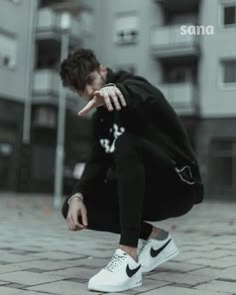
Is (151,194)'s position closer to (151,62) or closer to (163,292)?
(163,292)

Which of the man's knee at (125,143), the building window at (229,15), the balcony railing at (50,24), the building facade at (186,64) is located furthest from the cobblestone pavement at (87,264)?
the balcony railing at (50,24)

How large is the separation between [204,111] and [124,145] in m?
17.7

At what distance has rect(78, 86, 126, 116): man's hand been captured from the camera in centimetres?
265

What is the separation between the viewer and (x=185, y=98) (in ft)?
67.7

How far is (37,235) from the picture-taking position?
19.5 ft

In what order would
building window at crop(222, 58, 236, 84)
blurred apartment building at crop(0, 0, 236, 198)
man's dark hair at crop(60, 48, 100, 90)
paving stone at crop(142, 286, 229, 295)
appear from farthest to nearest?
blurred apartment building at crop(0, 0, 236, 198), building window at crop(222, 58, 236, 84), man's dark hair at crop(60, 48, 100, 90), paving stone at crop(142, 286, 229, 295)

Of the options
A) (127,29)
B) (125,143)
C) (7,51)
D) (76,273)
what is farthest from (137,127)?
(127,29)

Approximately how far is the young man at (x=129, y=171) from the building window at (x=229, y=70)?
15160 mm

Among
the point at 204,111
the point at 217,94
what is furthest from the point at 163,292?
the point at 204,111

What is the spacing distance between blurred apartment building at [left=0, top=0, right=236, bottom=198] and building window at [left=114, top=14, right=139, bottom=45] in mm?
37

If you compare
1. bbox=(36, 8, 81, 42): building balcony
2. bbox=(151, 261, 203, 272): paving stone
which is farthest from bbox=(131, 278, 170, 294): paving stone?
bbox=(36, 8, 81, 42): building balcony

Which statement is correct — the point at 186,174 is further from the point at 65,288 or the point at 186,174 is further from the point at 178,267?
the point at 65,288

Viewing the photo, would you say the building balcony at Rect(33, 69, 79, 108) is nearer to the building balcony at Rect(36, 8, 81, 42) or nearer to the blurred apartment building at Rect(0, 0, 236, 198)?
the blurred apartment building at Rect(0, 0, 236, 198)

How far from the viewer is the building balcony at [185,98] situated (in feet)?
67.4
